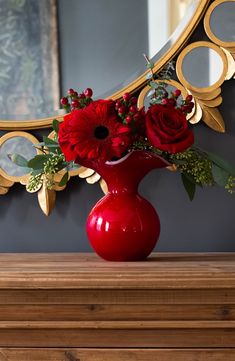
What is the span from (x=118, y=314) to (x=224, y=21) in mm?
725

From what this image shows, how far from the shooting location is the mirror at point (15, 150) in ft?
4.27

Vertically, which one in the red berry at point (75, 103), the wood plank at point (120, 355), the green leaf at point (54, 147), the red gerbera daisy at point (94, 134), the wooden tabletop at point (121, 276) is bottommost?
the wood plank at point (120, 355)

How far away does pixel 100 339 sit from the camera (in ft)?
2.99

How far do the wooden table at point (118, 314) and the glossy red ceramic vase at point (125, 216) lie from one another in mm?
110

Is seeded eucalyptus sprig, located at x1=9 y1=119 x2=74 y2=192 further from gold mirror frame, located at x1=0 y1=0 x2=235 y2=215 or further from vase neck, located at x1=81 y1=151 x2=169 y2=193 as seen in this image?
gold mirror frame, located at x1=0 y1=0 x2=235 y2=215

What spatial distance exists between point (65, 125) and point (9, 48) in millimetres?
422

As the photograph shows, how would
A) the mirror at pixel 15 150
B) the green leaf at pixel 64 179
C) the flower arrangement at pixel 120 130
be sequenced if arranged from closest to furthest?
the flower arrangement at pixel 120 130
the green leaf at pixel 64 179
the mirror at pixel 15 150

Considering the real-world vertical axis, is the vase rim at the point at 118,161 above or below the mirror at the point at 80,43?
below

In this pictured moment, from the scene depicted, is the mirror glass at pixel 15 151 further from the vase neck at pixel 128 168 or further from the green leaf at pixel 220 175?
the green leaf at pixel 220 175

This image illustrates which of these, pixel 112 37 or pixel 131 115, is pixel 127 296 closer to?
pixel 131 115

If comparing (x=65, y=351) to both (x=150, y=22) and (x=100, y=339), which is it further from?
(x=150, y=22)

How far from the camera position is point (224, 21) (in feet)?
4.15

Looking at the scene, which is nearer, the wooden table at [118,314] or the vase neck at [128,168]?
the wooden table at [118,314]

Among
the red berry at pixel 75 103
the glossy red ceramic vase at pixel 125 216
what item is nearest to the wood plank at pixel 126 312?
the glossy red ceramic vase at pixel 125 216
